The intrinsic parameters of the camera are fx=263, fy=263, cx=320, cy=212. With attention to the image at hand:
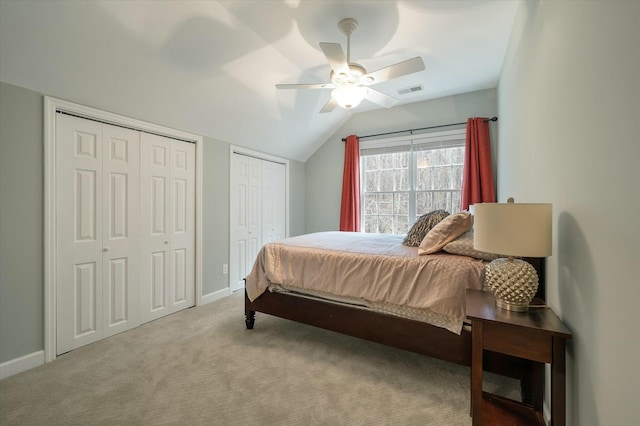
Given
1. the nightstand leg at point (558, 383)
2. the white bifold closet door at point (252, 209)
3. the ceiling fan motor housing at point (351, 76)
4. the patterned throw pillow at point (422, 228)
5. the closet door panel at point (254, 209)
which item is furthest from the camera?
the closet door panel at point (254, 209)

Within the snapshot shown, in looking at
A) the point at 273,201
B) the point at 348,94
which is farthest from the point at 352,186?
the point at 348,94

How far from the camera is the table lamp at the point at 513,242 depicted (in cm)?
116

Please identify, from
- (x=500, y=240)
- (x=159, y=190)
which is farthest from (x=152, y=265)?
(x=500, y=240)

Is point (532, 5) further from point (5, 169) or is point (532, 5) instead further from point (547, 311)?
point (5, 169)

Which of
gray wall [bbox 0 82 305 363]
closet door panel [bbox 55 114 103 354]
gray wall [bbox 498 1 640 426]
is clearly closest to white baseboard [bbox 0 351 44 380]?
gray wall [bbox 0 82 305 363]

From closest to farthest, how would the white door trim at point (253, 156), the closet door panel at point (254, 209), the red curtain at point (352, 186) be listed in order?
the white door trim at point (253, 156) < the closet door panel at point (254, 209) < the red curtain at point (352, 186)

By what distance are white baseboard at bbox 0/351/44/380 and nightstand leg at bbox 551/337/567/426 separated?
3262 millimetres

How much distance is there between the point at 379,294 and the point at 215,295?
244 centimetres

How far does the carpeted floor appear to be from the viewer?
153cm

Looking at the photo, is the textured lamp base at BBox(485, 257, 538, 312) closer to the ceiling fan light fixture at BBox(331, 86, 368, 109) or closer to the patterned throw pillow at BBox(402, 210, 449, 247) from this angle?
the patterned throw pillow at BBox(402, 210, 449, 247)

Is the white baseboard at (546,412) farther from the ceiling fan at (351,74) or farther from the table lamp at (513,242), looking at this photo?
the ceiling fan at (351,74)

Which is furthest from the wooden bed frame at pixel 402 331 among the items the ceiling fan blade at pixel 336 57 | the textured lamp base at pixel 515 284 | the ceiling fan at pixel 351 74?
the ceiling fan blade at pixel 336 57

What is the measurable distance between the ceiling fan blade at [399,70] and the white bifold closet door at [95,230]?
241 centimetres

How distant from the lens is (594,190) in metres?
0.96
